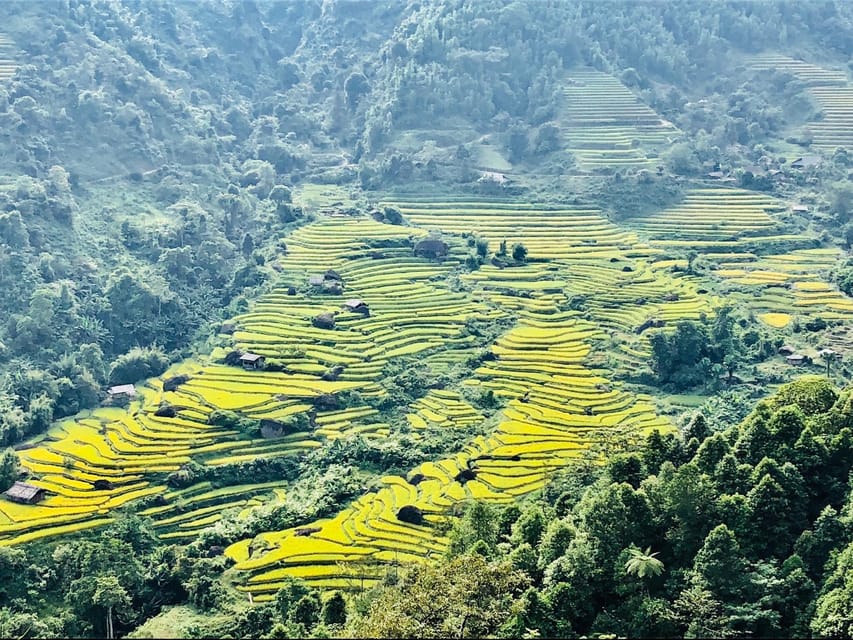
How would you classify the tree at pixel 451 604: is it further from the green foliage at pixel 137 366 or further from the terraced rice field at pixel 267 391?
the green foliage at pixel 137 366

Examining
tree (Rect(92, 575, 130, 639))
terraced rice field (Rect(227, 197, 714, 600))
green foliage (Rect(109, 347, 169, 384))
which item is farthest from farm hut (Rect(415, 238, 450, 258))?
tree (Rect(92, 575, 130, 639))

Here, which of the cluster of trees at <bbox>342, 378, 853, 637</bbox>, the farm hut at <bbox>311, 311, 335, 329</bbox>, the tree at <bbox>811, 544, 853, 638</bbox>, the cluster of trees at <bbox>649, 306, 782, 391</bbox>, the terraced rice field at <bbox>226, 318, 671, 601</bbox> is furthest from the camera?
the farm hut at <bbox>311, 311, 335, 329</bbox>

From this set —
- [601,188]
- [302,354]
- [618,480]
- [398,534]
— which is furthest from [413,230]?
[618,480]

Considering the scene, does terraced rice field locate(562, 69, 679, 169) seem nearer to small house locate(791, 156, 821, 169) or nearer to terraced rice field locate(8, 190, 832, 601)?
terraced rice field locate(8, 190, 832, 601)

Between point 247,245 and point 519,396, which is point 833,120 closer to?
point 247,245

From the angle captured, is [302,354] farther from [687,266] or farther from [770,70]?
[770,70]
